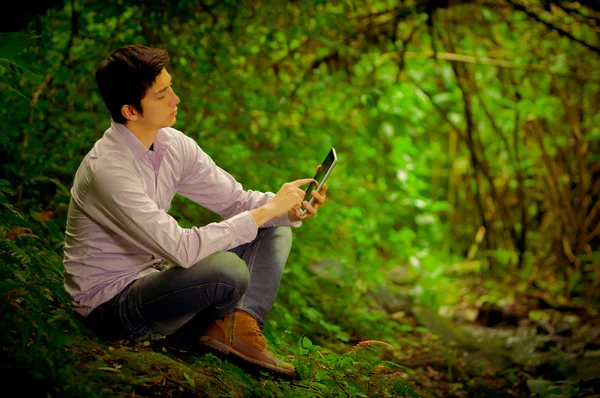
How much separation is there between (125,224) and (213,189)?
66 centimetres

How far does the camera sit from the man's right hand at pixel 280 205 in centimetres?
259

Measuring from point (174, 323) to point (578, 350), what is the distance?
370cm

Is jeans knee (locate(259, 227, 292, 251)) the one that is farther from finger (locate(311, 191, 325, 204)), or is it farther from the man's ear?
the man's ear

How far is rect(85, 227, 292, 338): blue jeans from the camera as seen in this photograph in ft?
8.02

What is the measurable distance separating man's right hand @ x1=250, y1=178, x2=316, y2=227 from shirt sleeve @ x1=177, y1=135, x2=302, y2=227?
24 centimetres

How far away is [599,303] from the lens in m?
5.91

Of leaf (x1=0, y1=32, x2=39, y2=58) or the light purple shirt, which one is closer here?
the light purple shirt

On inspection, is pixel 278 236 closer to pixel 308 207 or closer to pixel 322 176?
pixel 308 207

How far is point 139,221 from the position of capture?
236 cm

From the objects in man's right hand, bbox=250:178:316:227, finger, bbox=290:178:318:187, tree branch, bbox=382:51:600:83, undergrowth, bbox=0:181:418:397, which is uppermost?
tree branch, bbox=382:51:600:83

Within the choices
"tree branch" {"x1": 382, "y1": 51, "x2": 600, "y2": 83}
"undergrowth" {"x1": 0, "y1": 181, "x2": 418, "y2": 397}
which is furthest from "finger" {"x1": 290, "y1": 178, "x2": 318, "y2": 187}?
"tree branch" {"x1": 382, "y1": 51, "x2": 600, "y2": 83}

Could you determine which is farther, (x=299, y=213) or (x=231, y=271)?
(x=299, y=213)

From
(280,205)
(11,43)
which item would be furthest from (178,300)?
(11,43)

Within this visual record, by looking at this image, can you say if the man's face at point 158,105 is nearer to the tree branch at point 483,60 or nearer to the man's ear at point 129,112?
the man's ear at point 129,112
